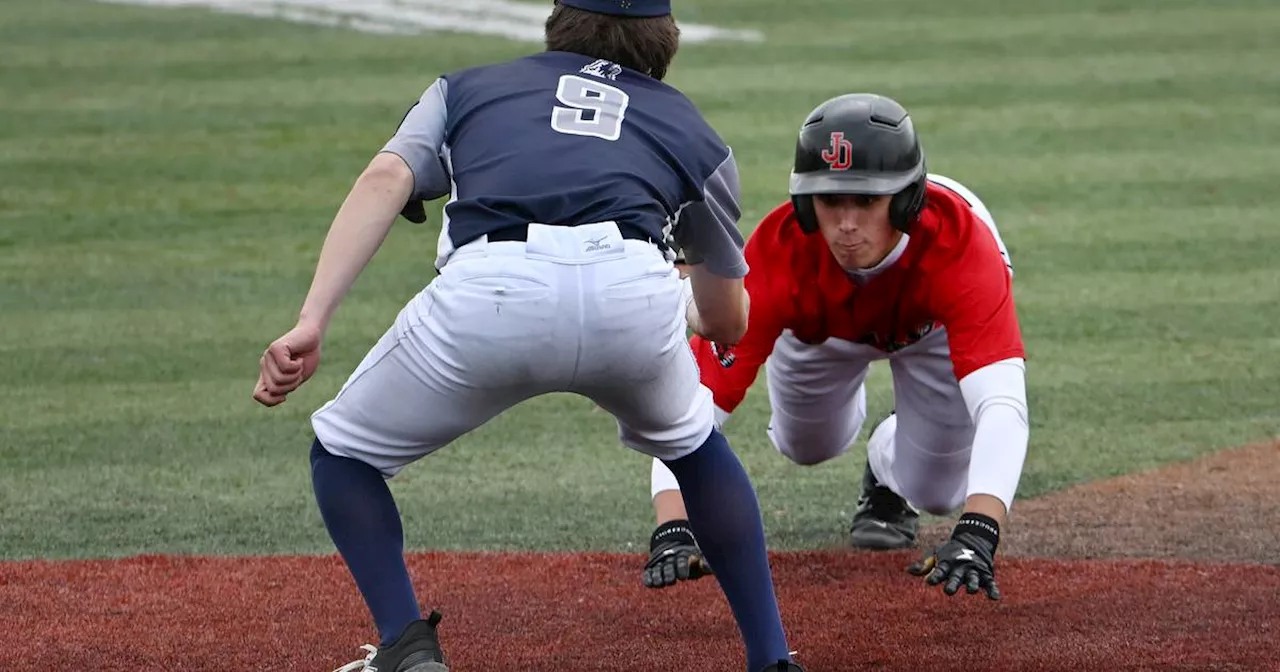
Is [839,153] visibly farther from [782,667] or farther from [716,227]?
[782,667]

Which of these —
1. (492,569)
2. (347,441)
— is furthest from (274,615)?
(347,441)

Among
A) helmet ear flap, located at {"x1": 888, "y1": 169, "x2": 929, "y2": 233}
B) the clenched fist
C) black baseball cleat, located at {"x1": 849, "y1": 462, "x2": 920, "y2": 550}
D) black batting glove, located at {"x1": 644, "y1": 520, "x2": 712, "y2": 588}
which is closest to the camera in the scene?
the clenched fist

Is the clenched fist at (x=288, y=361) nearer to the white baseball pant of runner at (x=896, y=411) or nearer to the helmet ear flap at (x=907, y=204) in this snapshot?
the helmet ear flap at (x=907, y=204)

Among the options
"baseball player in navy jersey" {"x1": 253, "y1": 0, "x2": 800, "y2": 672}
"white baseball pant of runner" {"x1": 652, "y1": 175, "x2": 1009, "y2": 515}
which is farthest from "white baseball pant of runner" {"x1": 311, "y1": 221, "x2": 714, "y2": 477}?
"white baseball pant of runner" {"x1": 652, "y1": 175, "x2": 1009, "y2": 515}

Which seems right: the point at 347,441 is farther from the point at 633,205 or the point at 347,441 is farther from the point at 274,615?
the point at 274,615

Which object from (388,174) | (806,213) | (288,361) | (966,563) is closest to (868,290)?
(806,213)

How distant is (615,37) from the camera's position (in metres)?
3.39

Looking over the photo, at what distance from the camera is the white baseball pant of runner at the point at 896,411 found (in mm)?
4848

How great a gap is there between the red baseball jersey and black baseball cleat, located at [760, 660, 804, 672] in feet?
3.02

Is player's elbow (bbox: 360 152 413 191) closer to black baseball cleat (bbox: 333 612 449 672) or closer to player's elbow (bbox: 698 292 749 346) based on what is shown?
player's elbow (bbox: 698 292 749 346)

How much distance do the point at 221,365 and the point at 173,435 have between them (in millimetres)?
922

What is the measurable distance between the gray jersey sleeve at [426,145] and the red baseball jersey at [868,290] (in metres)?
1.07

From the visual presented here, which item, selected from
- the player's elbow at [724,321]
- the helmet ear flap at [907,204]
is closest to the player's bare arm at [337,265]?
the player's elbow at [724,321]

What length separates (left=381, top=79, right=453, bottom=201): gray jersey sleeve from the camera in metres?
3.25
